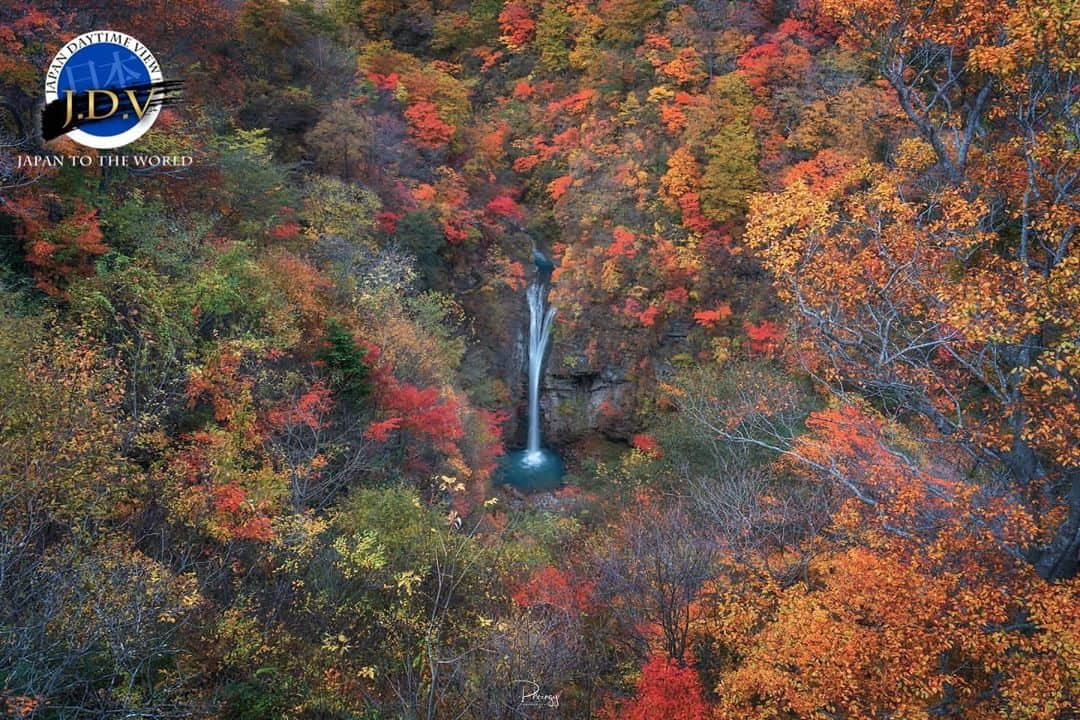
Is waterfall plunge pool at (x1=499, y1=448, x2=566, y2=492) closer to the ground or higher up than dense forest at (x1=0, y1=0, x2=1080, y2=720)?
closer to the ground

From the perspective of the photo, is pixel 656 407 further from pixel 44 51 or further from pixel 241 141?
pixel 44 51

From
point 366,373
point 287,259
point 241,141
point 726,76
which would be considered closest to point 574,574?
point 366,373

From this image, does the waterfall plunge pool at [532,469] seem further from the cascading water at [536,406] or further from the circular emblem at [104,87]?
the circular emblem at [104,87]

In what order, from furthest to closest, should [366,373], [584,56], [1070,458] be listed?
[584,56] < [366,373] < [1070,458]

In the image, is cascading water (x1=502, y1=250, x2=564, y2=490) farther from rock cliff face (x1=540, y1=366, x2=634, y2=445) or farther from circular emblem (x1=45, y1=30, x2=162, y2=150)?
circular emblem (x1=45, y1=30, x2=162, y2=150)

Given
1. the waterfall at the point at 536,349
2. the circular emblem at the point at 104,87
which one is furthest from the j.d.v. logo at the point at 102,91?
the waterfall at the point at 536,349
